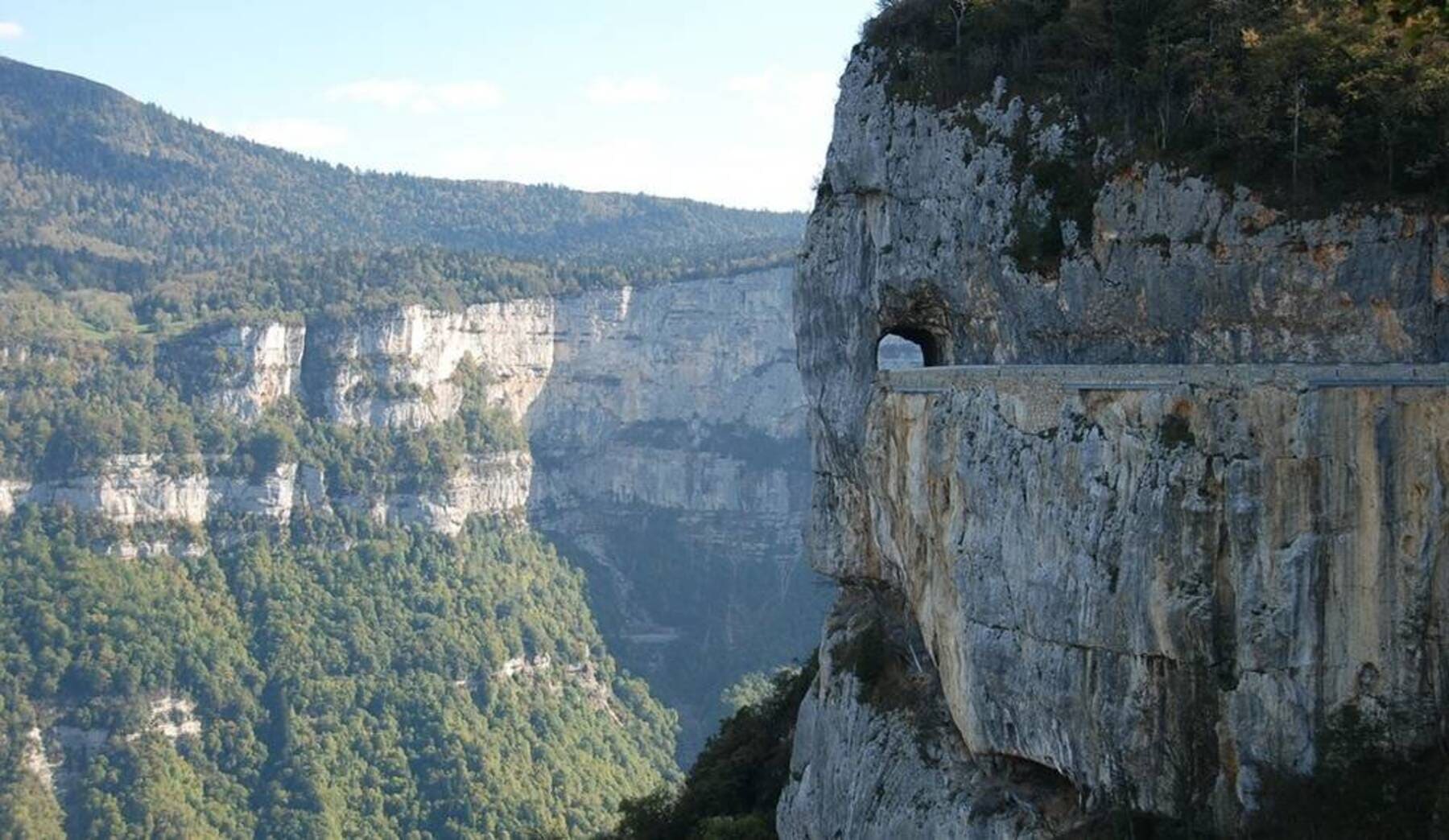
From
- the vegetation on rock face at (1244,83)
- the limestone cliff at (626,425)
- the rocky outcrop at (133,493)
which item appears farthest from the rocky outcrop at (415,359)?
the vegetation on rock face at (1244,83)

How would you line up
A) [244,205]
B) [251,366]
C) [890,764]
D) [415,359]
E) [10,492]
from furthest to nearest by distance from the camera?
[244,205], [415,359], [251,366], [10,492], [890,764]

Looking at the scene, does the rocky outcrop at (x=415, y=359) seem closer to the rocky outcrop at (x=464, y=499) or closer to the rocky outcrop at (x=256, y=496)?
the rocky outcrop at (x=464, y=499)

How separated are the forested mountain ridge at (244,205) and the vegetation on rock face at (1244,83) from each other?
11365 cm

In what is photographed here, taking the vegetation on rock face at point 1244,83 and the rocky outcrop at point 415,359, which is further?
the rocky outcrop at point 415,359

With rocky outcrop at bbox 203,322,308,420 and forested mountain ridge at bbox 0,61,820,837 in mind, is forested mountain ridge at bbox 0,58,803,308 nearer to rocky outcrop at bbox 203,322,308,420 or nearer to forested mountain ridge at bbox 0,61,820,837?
forested mountain ridge at bbox 0,61,820,837

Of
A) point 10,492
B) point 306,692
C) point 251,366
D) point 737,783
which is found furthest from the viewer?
point 251,366

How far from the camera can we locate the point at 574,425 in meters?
129

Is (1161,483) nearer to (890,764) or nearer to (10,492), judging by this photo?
(890,764)

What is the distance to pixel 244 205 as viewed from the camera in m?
176

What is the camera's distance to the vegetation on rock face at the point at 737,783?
114 feet

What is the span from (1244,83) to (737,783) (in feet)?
59.4

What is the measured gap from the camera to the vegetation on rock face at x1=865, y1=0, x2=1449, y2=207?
2111 cm

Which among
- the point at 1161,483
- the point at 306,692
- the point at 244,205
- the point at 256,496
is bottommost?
the point at 306,692

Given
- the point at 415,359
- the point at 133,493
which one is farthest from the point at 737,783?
the point at 415,359
